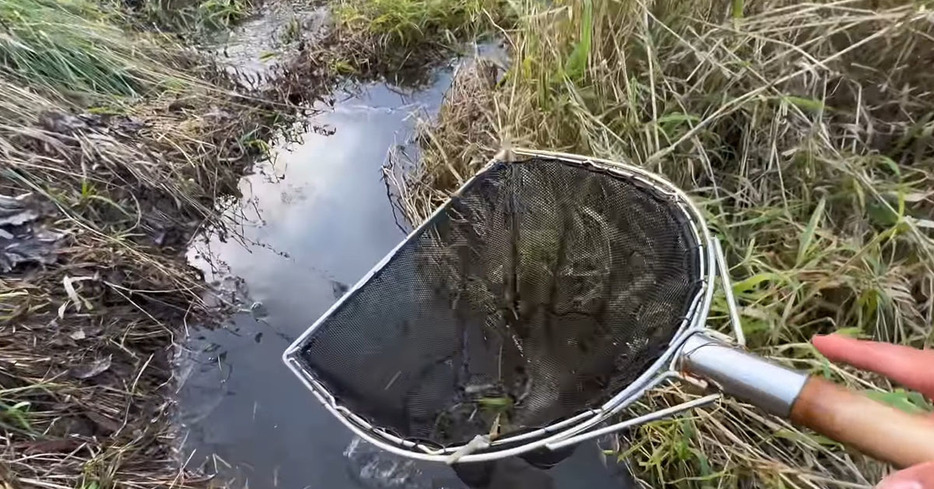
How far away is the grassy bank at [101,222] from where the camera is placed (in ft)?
3.95

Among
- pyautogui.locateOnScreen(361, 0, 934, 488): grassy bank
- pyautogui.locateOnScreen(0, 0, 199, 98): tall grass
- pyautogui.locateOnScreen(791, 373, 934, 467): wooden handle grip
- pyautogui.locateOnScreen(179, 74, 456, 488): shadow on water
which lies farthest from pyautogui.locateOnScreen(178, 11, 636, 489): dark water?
pyautogui.locateOnScreen(791, 373, 934, 467): wooden handle grip

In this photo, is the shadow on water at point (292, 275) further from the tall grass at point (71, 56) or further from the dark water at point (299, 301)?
the tall grass at point (71, 56)

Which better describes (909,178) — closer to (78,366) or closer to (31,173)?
(78,366)

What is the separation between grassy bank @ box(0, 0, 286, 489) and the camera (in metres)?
1.21

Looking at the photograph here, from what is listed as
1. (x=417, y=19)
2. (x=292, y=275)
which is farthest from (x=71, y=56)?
(x=417, y=19)

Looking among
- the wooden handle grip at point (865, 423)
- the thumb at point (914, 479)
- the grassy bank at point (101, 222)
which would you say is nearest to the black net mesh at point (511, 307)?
the wooden handle grip at point (865, 423)

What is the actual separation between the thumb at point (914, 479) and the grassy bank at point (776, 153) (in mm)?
474

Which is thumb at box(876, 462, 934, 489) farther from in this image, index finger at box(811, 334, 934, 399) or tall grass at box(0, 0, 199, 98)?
tall grass at box(0, 0, 199, 98)

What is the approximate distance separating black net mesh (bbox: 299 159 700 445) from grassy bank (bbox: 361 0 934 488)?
0.23 meters

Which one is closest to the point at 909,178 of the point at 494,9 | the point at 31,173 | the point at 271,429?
the point at 271,429

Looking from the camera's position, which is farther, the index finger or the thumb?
the index finger

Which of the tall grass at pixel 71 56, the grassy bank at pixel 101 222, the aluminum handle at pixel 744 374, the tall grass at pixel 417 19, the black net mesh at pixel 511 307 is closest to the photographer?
the aluminum handle at pixel 744 374

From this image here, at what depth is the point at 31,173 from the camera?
5.15 feet

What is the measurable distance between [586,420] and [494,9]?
1.96 metres
